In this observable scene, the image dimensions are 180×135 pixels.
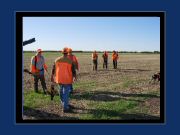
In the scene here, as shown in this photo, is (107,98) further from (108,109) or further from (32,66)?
(32,66)

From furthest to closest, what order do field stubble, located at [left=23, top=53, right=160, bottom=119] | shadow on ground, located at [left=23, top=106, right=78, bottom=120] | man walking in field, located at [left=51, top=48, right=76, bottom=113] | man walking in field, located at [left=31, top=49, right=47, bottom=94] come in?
man walking in field, located at [left=31, top=49, right=47, bottom=94]
man walking in field, located at [left=51, top=48, right=76, bottom=113]
field stubble, located at [left=23, top=53, right=160, bottom=119]
shadow on ground, located at [left=23, top=106, right=78, bottom=120]

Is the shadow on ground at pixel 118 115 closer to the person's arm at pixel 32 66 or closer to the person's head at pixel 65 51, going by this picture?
the person's head at pixel 65 51

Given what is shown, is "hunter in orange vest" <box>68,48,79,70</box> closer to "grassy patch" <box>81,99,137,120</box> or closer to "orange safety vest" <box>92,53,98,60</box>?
"orange safety vest" <box>92,53,98,60</box>

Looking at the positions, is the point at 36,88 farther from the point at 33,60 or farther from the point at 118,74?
the point at 118,74

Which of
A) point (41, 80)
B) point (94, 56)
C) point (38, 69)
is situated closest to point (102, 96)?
point (94, 56)

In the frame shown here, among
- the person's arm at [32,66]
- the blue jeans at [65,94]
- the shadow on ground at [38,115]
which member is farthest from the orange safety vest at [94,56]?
the shadow on ground at [38,115]

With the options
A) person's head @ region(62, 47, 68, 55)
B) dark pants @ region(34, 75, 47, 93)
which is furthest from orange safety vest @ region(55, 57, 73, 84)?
dark pants @ region(34, 75, 47, 93)

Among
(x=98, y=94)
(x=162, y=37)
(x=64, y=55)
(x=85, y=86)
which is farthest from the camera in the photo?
(x=85, y=86)

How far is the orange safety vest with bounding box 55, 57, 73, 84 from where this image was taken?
51.5 ft

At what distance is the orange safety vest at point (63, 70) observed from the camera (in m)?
15.7

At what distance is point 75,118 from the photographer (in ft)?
48.7

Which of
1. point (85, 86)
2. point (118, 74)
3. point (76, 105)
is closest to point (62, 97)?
point (76, 105)

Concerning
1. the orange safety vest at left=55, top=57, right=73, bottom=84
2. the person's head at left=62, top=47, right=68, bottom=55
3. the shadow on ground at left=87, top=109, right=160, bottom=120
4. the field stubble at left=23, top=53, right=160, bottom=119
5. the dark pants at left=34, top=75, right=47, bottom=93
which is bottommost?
the shadow on ground at left=87, top=109, right=160, bottom=120

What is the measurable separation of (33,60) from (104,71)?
6.12 metres
